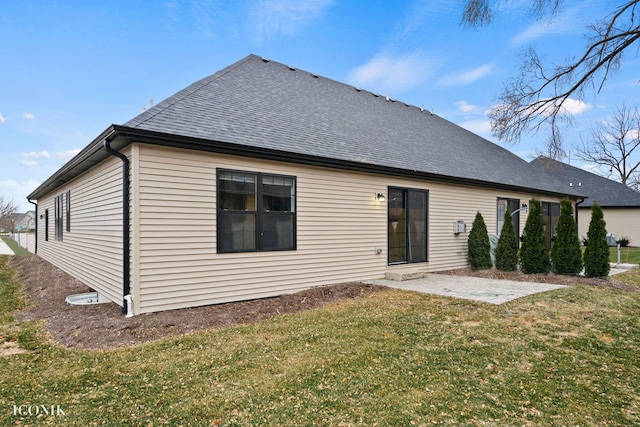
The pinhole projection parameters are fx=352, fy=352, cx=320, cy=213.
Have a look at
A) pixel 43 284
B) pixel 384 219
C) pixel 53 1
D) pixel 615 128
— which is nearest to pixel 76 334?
pixel 43 284

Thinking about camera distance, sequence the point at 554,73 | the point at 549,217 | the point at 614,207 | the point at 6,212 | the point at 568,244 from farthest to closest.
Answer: the point at 6,212 < the point at 614,207 < the point at 549,217 < the point at 568,244 < the point at 554,73

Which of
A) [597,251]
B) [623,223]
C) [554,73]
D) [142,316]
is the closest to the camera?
[142,316]

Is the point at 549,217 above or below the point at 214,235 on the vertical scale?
above

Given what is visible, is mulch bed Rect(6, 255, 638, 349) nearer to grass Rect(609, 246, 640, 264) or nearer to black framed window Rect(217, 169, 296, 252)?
black framed window Rect(217, 169, 296, 252)

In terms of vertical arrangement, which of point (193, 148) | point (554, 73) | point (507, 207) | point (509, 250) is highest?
point (554, 73)

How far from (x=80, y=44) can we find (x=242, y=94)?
624 cm

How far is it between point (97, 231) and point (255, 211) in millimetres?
3176

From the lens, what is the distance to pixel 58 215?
10.6m

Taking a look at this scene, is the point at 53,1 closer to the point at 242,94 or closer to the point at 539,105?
the point at 242,94

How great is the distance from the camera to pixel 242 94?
759 cm

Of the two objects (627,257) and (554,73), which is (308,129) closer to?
(554,73)

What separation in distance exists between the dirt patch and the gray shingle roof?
8.46ft

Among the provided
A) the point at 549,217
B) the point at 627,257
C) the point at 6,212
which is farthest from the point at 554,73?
the point at 6,212

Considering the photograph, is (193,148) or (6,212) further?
(6,212)
